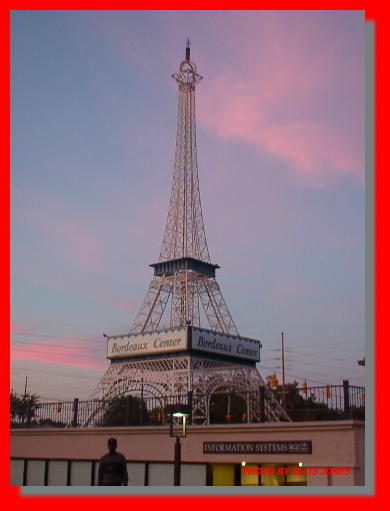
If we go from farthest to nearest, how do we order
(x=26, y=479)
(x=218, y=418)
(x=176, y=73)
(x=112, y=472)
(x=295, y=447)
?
(x=176, y=73), (x=218, y=418), (x=26, y=479), (x=295, y=447), (x=112, y=472)

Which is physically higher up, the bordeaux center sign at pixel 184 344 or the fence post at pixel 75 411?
the bordeaux center sign at pixel 184 344

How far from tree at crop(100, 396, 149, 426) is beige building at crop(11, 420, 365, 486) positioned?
29.1 inches

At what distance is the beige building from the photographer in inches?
459

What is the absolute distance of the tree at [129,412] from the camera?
1562 cm

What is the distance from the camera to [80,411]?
675 inches

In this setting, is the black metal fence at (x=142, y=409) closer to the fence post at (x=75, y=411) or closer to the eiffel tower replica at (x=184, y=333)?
the fence post at (x=75, y=411)

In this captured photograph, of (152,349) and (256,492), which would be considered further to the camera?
(152,349)

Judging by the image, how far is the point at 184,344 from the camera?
41.5 metres

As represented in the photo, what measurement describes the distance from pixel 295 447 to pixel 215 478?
1.94 metres

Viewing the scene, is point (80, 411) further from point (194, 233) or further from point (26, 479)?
point (194, 233)

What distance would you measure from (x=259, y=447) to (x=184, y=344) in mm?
28897

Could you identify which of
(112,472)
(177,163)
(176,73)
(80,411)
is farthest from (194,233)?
(112,472)

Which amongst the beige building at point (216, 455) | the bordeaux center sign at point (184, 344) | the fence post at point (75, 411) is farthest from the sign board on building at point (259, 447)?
the bordeaux center sign at point (184, 344)

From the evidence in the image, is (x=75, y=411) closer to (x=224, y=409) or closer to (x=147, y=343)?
(x=224, y=409)
